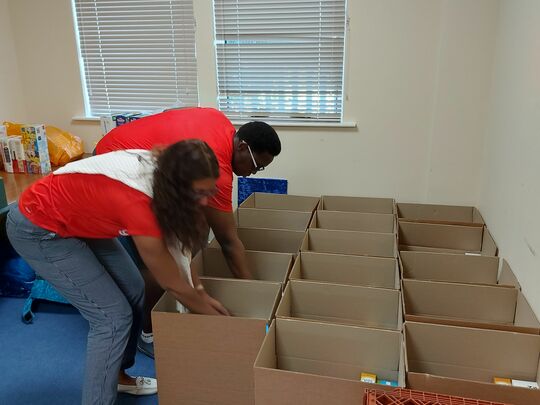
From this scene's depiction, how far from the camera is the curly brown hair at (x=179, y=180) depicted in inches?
46.6

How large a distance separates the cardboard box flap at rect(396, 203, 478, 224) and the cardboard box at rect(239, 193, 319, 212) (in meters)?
0.56

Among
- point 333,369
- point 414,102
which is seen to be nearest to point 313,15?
point 414,102

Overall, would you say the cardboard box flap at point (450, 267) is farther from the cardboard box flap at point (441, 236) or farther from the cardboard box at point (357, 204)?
the cardboard box at point (357, 204)

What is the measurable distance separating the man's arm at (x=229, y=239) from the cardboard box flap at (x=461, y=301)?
675 millimetres

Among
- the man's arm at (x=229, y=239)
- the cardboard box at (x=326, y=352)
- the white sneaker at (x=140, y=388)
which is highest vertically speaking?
the man's arm at (x=229, y=239)

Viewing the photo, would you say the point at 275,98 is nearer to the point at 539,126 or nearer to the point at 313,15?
the point at 313,15

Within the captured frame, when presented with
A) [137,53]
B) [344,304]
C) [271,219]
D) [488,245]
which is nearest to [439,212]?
[488,245]

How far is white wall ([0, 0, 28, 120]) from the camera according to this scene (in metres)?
2.94

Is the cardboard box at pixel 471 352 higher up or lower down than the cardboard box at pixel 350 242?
lower down

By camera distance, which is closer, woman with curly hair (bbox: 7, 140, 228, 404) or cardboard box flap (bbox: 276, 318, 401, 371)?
woman with curly hair (bbox: 7, 140, 228, 404)

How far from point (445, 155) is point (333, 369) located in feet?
5.14

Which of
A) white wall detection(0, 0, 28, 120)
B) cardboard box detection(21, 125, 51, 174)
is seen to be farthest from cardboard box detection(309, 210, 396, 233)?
white wall detection(0, 0, 28, 120)

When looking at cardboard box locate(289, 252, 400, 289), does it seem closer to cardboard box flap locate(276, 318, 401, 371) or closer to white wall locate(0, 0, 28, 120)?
cardboard box flap locate(276, 318, 401, 371)

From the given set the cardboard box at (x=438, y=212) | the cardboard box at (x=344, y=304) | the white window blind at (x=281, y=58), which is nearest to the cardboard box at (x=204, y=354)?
the cardboard box at (x=344, y=304)
